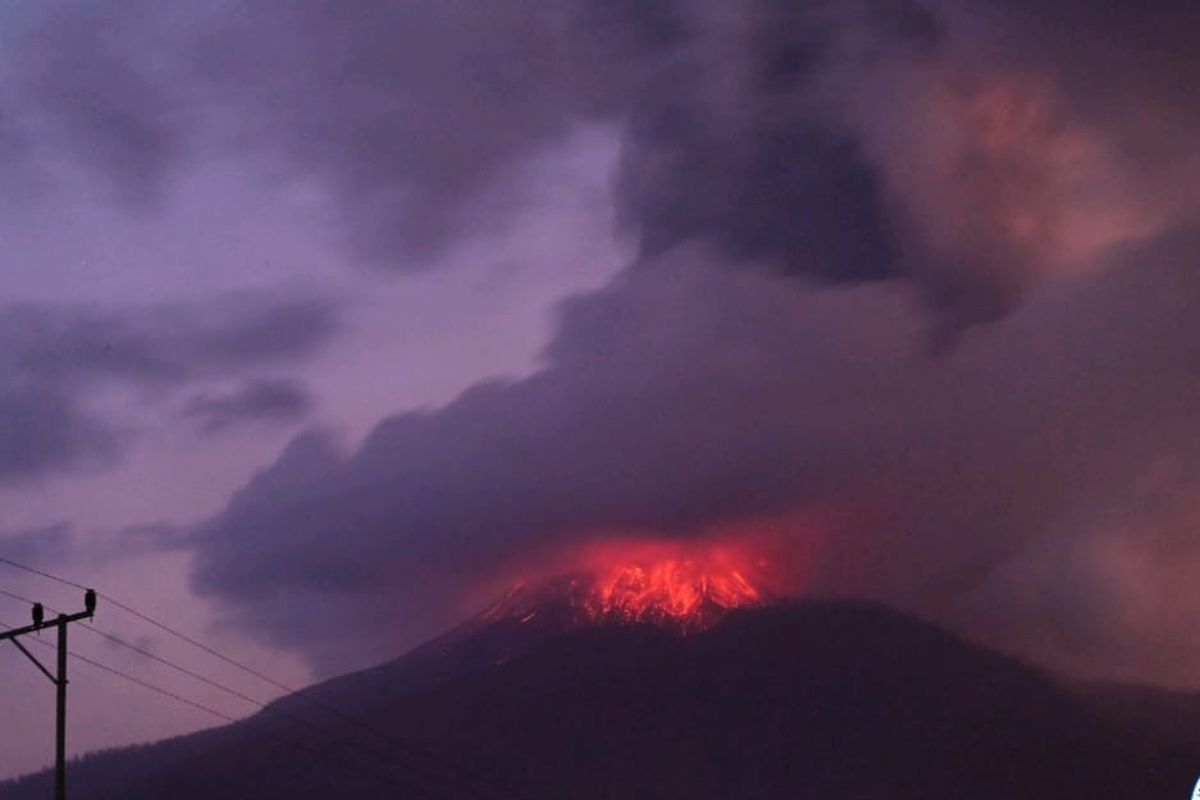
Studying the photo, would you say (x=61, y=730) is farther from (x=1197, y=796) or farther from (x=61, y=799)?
(x=1197, y=796)

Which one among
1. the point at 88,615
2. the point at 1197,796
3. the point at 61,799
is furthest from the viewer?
the point at 1197,796

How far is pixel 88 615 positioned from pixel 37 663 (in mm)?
1984

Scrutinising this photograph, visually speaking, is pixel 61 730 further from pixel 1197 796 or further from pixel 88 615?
pixel 1197 796

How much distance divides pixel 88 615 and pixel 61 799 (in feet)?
17.9

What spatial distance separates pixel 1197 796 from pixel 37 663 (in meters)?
42.7

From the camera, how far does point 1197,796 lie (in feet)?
197

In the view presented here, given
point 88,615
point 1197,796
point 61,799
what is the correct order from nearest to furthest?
point 61,799, point 88,615, point 1197,796

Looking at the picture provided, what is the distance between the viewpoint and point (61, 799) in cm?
4169

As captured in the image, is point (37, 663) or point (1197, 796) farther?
point (1197, 796)

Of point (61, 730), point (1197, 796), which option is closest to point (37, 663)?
point (61, 730)

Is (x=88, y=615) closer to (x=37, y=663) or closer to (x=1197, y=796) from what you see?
(x=37, y=663)

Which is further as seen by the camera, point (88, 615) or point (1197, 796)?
point (1197, 796)

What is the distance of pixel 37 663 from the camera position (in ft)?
143

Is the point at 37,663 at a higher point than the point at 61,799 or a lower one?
higher
